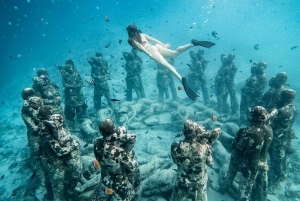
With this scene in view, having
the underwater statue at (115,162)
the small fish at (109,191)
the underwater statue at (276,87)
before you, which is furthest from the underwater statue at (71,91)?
the underwater statue at (276,87)

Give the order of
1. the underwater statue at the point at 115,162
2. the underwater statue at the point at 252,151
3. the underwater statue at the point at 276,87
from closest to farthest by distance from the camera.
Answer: the underwater statue at the point at 115,162, the underwater statue at the point at 252,151, the underwater statue at the point at 276,87

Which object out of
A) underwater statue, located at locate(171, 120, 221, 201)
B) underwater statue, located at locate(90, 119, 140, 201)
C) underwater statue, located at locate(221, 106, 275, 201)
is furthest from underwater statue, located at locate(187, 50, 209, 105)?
underwater statue, located at locate(90, 119, 140, 201)

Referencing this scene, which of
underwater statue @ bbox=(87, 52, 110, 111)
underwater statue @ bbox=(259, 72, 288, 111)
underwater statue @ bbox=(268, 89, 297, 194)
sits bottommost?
underwater statue @ bbox=(268, 89, 297, 194)

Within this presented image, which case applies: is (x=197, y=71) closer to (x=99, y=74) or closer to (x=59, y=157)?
(x=99, y=74)

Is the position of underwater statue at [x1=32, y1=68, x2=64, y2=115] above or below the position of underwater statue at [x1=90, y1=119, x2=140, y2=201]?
above

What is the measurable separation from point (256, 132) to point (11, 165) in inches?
493

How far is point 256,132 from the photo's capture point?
17.5 feet

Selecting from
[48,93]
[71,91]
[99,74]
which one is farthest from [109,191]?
[99,74]

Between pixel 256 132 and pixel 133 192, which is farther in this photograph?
pixel 256 132

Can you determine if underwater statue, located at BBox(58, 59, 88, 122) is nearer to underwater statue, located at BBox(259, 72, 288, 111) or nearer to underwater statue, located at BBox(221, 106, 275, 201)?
underwater statue, located at BBox(221, 106, 275, 201)

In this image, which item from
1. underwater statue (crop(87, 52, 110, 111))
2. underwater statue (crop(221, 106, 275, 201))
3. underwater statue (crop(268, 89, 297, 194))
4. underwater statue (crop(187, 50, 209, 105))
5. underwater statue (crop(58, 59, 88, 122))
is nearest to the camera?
underwater statue (crop(221, 106, 275, 201))

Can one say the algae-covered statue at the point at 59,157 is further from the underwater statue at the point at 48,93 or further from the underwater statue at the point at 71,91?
the underwater statue at the point at 71,91

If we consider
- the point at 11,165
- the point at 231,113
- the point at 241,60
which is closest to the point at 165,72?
the point at 231,113

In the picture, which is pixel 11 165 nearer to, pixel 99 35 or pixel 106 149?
pixel 106 149
